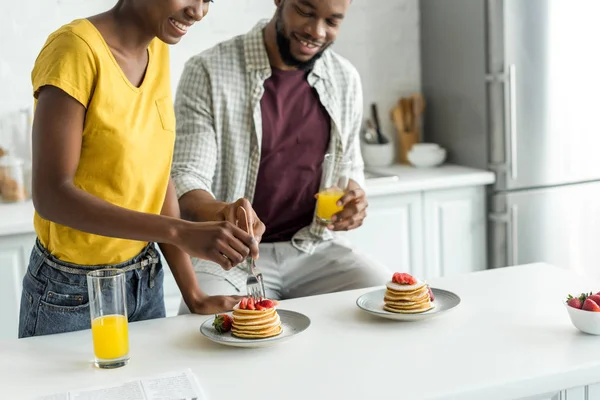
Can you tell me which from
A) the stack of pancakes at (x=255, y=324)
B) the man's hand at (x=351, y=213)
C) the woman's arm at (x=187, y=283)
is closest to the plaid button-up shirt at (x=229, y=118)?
the man's hand at (x=351, y=213)

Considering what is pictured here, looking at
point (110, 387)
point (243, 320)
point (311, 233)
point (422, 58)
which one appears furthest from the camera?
point (422, 58)

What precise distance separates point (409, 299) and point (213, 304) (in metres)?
0.46

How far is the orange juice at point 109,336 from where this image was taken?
159 cm

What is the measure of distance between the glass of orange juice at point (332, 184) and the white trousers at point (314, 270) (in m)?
0.22

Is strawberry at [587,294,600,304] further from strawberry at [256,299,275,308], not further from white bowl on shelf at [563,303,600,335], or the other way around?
strawberry at [256,299,275,308]

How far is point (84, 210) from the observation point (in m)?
1.73

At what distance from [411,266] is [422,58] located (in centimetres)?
105

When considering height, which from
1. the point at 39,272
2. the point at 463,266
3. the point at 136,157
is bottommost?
the point at 463,266

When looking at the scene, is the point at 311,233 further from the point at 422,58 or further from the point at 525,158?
the point at 422,58

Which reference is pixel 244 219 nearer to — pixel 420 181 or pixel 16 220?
pixel 16 220

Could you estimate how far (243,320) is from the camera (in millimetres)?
1688

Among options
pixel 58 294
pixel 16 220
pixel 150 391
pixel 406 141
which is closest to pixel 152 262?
pixel 58 294

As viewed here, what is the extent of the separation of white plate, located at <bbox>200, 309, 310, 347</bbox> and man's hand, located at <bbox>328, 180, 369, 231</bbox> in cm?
54

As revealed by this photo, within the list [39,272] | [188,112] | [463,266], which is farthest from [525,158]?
[39,272]
